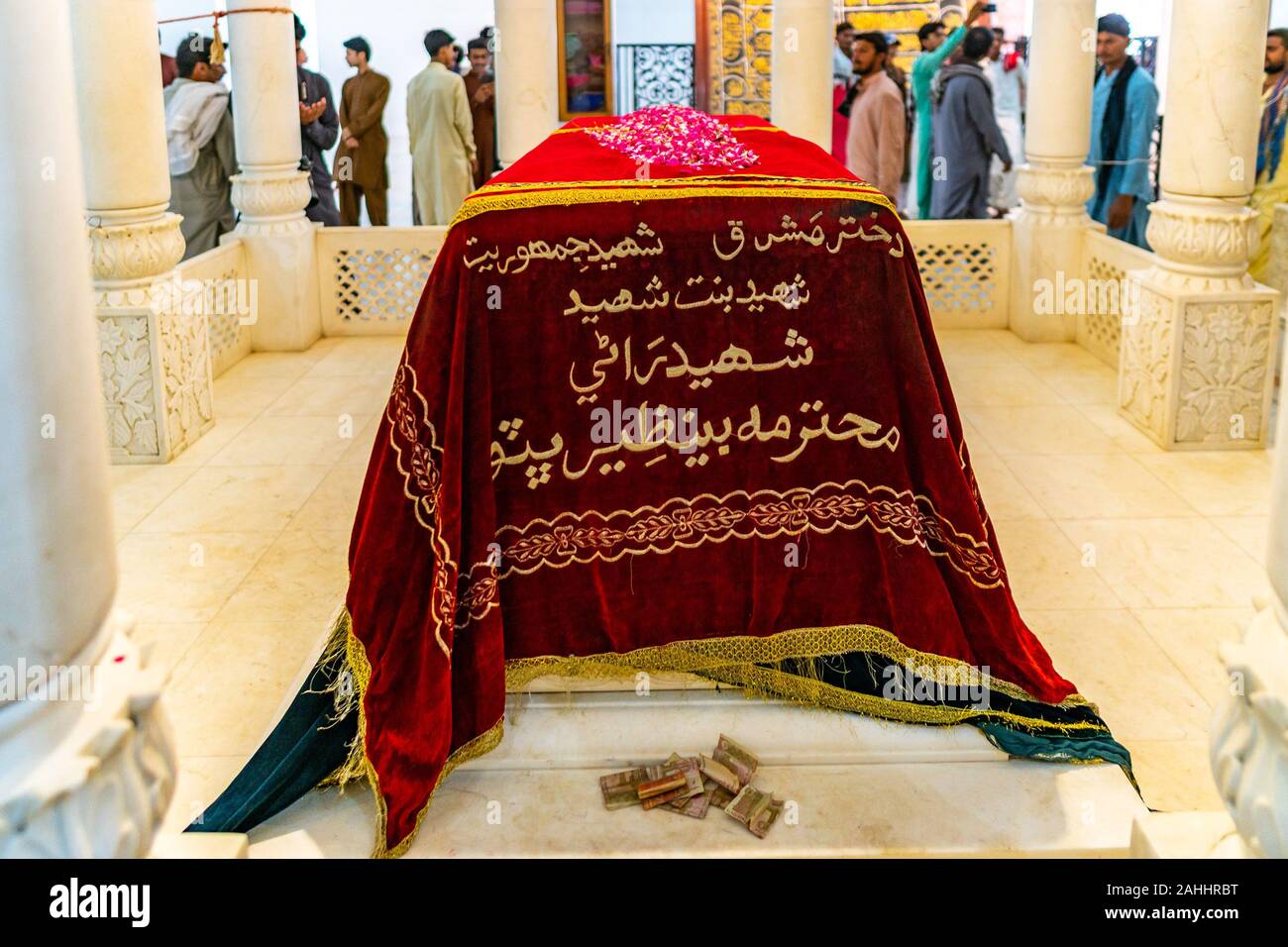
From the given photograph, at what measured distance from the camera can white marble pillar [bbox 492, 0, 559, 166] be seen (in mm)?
6363

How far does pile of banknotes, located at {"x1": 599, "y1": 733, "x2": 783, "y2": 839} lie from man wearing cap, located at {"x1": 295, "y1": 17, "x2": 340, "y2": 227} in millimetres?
5585

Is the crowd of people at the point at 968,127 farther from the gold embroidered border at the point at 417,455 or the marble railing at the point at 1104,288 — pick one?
the gold embroidered border at the point at 417,455

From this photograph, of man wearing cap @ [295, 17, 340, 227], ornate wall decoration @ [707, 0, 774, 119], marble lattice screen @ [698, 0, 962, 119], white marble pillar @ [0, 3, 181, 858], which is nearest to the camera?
white marble pillar @ [0, 3, 181, 858]

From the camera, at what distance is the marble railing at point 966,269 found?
6.77 meters

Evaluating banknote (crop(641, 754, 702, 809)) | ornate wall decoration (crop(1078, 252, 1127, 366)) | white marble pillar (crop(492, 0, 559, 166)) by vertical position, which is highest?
white marble pillar (crop(492, 0, 559, 166))

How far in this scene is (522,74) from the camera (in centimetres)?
639

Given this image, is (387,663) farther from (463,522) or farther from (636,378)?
(636,378)

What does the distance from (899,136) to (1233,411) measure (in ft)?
10.4

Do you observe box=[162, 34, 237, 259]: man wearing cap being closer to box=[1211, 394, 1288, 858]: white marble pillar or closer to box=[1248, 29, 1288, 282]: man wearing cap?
box=[1248, 29, 1288, 282]: man wearing cap

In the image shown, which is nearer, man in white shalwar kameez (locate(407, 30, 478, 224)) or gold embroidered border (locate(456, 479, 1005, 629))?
gold embroidered border (locate(456, 479, 1005, 629))

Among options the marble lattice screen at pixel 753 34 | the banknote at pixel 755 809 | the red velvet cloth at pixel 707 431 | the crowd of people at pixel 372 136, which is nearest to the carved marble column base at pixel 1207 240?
the red velvet cloth at pixel 707 431

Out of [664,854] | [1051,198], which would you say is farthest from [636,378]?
[1051,198]

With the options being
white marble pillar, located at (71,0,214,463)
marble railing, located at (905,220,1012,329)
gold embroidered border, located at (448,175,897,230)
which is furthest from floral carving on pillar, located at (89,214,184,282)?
marble railing, located at (905,220,1012,329)

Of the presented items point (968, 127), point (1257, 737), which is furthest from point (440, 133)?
point (1257, 737)
